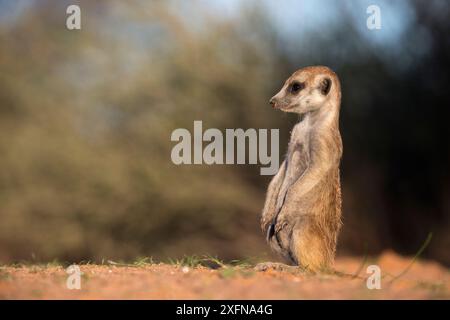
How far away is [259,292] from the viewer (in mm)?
2721

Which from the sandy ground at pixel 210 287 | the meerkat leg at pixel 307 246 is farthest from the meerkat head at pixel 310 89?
the sandy ground at pixel 210 287

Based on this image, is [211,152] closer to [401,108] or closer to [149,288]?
[401,108]

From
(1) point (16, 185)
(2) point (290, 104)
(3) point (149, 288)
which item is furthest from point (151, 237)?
(3) point (149, 288)

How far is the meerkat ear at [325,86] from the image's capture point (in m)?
3.80

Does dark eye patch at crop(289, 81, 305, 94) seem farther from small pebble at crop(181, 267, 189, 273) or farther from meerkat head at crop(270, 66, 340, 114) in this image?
small pebble at crop(181, 267, 189, 273)

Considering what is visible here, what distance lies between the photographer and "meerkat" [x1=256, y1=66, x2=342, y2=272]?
3.64m

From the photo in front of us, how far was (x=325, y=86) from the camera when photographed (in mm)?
3809

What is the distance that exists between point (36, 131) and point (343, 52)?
4496mm
